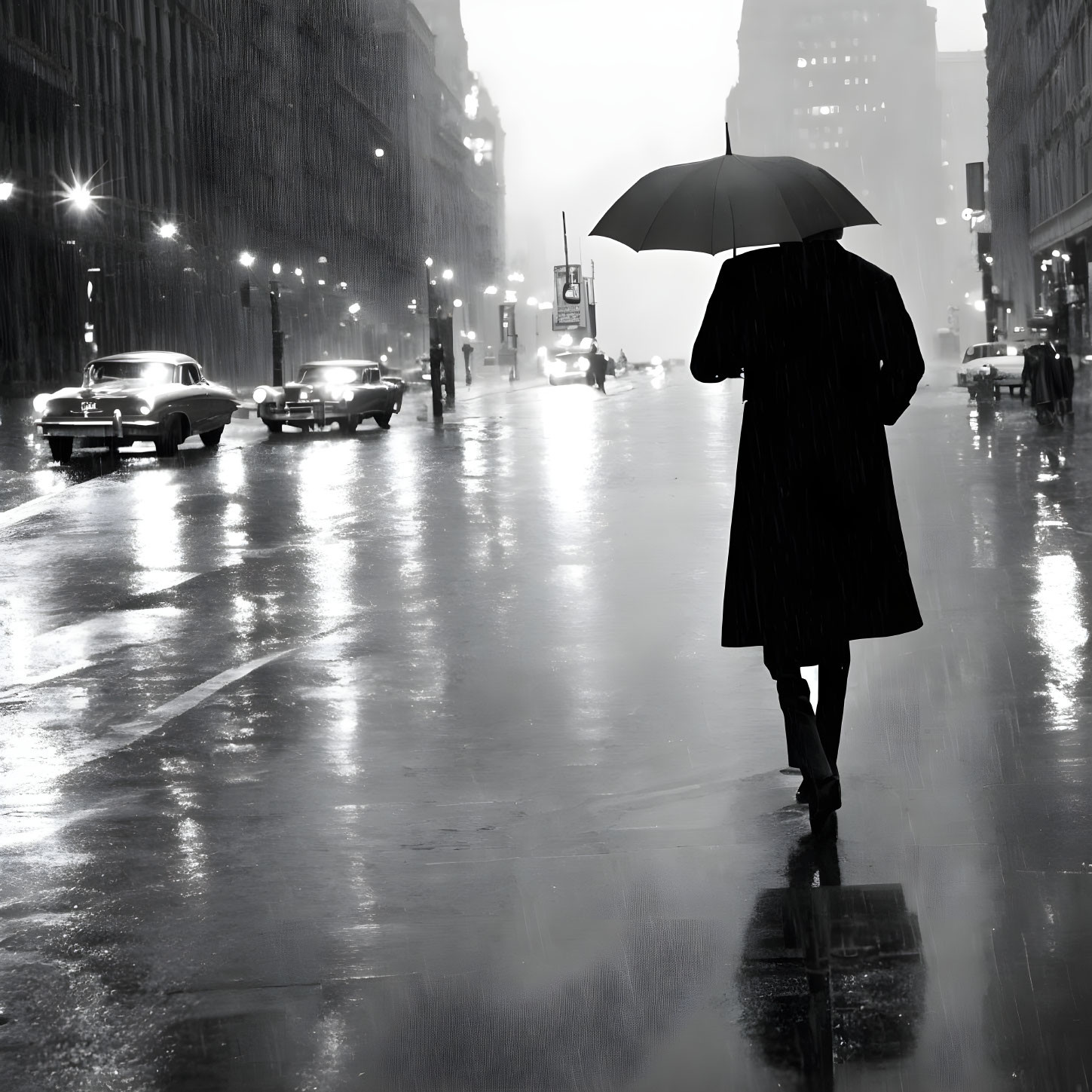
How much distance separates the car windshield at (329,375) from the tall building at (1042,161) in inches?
910

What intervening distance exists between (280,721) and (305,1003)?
3.63 meters

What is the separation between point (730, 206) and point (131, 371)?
2380cm

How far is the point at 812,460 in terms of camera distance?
214 inches

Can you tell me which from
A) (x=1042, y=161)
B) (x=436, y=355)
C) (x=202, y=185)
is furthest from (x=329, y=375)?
(x=1042, y=161)

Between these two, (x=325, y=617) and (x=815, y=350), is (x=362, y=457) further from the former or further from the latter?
(x=815, y=350)

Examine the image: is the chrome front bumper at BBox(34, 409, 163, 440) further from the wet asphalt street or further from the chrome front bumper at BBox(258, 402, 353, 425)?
the wet asphalt street

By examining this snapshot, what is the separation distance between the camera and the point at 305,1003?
13.6ft

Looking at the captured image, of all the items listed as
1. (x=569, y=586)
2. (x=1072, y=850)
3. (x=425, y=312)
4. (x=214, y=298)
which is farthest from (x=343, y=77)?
(x=1072, y=850)

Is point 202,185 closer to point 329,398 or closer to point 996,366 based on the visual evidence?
point 996,366

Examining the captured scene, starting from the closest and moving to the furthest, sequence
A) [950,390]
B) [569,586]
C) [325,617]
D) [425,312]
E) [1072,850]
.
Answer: [1072,850] < [325,617] < [569,586] < [950,390] < [425,312]

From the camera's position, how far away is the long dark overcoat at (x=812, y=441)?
536 centimetres

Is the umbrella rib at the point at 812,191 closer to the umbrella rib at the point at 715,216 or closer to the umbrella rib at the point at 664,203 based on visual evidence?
the umbrella rib at the point at 715,216

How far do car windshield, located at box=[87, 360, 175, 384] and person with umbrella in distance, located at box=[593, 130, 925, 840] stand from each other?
24.1m

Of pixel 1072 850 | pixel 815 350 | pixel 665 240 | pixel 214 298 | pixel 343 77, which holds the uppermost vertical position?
pixel 343 77
